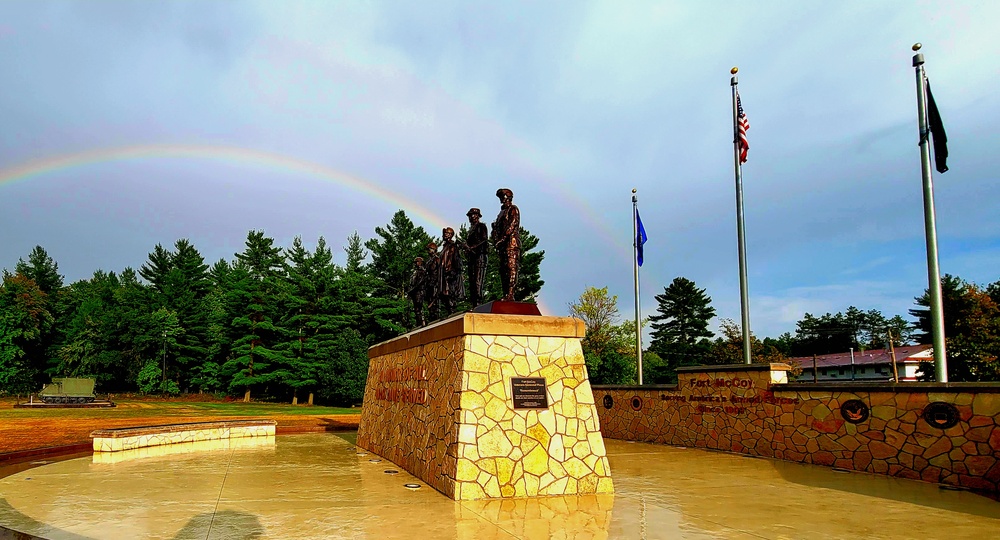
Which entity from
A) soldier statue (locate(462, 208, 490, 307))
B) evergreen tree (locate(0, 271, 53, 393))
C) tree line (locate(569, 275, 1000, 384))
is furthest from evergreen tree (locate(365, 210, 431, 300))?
soldier statue (locate(462, 208, 490, 307))

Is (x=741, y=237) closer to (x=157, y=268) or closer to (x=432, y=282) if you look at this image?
(x=432, y=282)

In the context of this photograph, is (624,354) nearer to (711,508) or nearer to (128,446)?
(128,446)

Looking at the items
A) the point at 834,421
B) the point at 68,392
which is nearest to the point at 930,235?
the point at 834,421

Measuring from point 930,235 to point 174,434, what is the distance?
1403cm

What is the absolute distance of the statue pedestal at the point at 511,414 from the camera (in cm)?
694

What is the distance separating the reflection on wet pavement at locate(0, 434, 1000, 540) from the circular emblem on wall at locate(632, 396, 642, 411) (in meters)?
4.19

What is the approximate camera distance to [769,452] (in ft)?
34.0

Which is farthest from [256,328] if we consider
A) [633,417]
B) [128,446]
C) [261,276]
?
[633,417]

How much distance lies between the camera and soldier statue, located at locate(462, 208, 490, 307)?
955 centimetres

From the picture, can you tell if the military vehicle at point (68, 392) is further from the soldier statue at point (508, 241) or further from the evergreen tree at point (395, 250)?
the soldier statue at point (508, 241)

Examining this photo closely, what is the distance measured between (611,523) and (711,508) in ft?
4.18

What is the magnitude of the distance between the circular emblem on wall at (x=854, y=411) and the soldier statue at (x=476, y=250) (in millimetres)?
5549

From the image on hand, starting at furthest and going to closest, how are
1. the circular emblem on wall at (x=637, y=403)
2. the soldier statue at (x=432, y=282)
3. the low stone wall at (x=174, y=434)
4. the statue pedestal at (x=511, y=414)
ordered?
the circular emblem on wall at (x=637, y=403), the soldier statue at (x=432, y=282), the low stone wall at (x=174, y=434), the statue pedestal at (x=511, y=414)

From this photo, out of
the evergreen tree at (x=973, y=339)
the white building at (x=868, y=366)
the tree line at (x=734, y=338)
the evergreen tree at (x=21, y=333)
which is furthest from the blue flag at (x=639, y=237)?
the evergreen tree at (x=21, y=333)
